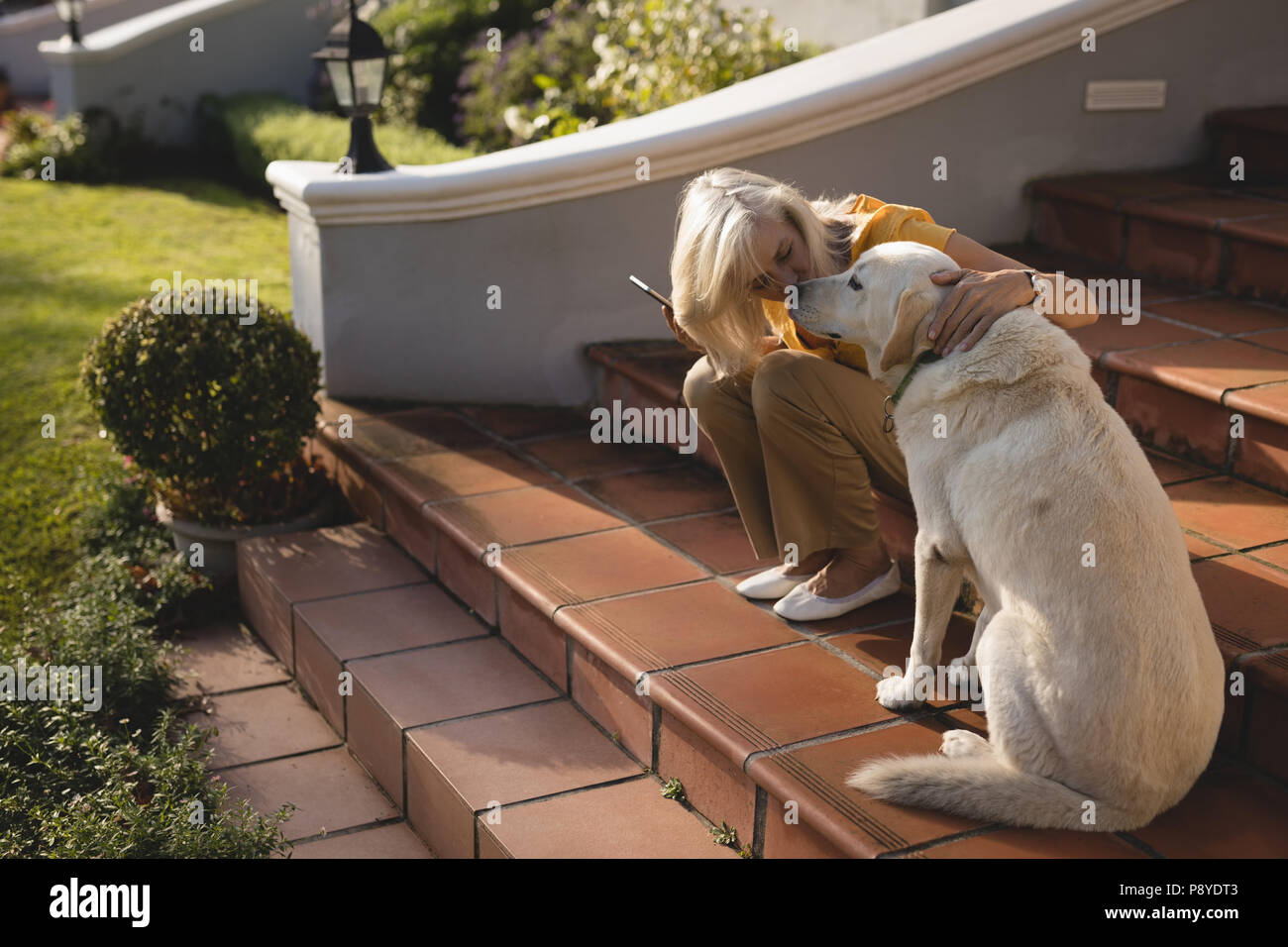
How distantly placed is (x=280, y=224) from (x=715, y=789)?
7.24 meters

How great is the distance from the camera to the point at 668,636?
133 inches

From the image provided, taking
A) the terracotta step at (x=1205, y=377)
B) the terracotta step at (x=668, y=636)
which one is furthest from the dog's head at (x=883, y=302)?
the terracotta step at (x=1205, y=377)

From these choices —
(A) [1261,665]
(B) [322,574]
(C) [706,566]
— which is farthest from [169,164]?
(A) [1261,665]

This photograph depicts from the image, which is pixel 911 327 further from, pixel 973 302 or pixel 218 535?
pixel 218 535

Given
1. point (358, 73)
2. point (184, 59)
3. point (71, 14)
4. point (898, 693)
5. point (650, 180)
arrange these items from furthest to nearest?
point (184, 59) < point (71, 14) < point (358, 73) < point (650, 180) < point (898, 693)

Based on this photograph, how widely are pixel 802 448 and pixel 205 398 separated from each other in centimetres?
235

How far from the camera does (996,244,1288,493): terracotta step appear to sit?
3.56m

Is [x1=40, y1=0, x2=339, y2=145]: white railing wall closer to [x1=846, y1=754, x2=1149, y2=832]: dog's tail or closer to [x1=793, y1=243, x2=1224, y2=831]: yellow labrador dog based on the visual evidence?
[x1=793, y1=243, x2=1224, y2=831]: yellow labrador dog

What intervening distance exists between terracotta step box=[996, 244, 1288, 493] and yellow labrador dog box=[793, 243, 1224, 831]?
1205 mm

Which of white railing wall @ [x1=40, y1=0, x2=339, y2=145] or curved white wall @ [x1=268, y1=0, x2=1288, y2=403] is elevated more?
white railing wall @ [x1=40, y1=0, x2=339, y2=145]

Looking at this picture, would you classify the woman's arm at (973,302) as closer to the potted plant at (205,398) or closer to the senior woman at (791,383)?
the senior woman at (791,383)

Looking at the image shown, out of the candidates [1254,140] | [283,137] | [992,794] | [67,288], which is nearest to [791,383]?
[992,794]

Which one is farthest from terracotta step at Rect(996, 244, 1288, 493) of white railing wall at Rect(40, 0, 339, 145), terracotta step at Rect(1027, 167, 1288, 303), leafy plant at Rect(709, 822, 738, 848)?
white railing wall at Rect(40, 0, 339, 145)
